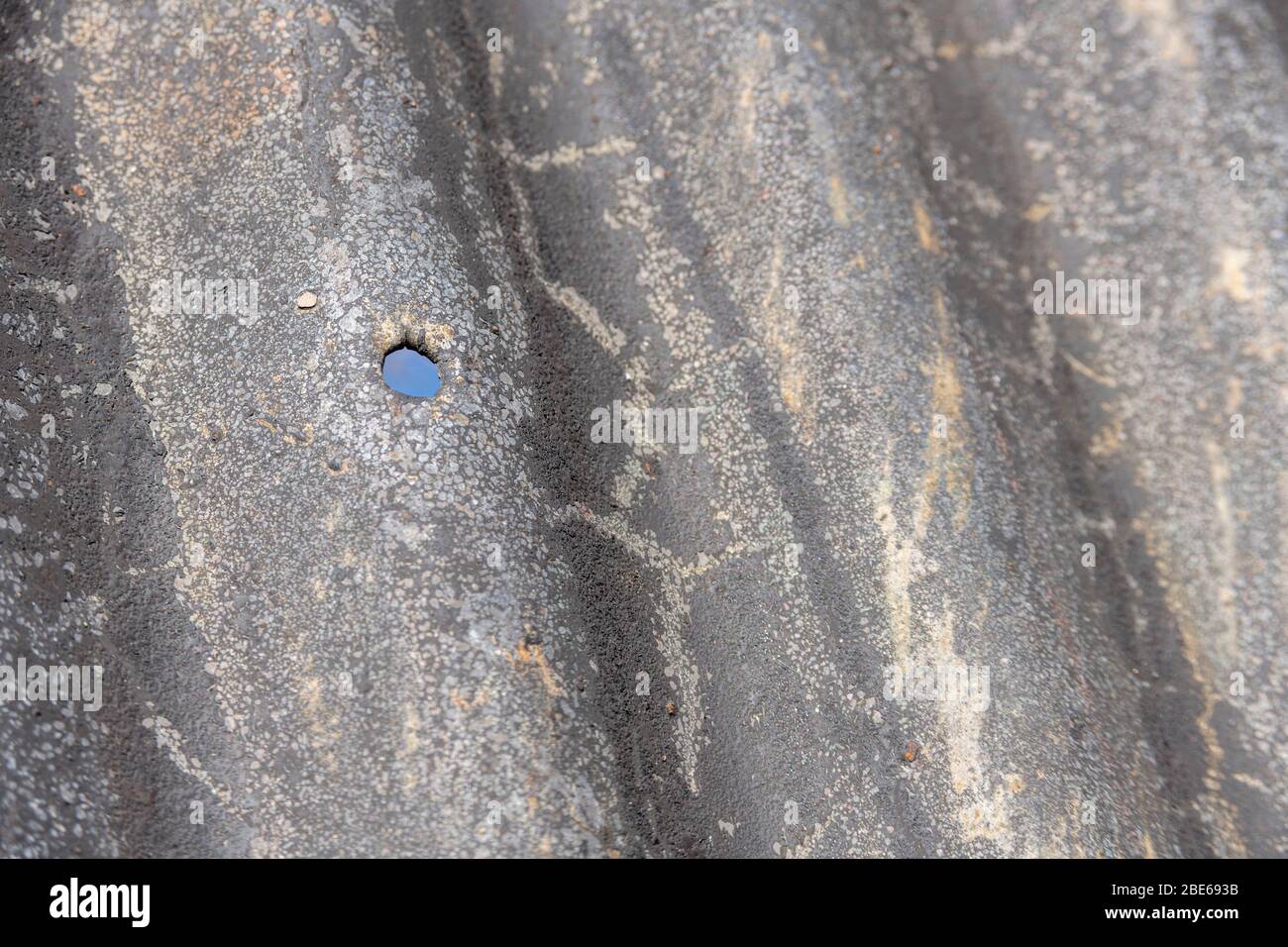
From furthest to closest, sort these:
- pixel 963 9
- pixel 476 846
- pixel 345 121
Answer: pixel 963 9, pixel 345 121, pixel 476 846

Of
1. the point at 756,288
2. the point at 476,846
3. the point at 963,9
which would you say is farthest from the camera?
the point at 963,9

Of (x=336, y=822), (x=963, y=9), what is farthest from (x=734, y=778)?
(x=963, y=9)

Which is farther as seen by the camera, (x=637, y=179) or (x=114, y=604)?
(x=637, y=179)

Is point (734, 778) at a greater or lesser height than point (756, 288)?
lesser
